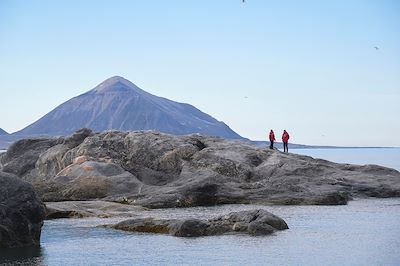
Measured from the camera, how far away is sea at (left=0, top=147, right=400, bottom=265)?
31250 millimetres

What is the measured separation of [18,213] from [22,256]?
2669 mm

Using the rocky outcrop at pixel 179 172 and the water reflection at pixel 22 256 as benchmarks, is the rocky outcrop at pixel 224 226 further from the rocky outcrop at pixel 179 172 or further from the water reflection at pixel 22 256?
the rocky outcrop at pixel 179 172

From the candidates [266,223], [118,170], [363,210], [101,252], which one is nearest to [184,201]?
[118,170]

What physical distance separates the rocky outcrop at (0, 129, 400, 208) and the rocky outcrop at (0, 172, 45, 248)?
21.8m

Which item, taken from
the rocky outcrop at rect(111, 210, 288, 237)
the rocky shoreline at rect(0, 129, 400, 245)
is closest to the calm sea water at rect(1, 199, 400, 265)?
the rocky outcrop at rect(111, 210, 288, 237)

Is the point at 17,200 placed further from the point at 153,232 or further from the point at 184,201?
the point at 184,201

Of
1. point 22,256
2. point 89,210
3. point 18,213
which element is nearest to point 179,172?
point 89,210

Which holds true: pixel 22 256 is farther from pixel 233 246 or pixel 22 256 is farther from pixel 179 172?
pixel 179 172

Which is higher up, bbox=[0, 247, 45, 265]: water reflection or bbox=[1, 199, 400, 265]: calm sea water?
bbox=[1, 199, 400, 265]: calm sea water

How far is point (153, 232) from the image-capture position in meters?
41.2

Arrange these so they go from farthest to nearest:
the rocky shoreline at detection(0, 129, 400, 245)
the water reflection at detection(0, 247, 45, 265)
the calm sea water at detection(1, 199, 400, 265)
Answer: the rocky shoreline at detection(0, 129, 400, 245) → the water reflection at detection(0, 247, 45, 265) → the calm sea water at detection(1, 199, 400, 265)

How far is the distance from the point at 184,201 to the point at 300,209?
10729mm

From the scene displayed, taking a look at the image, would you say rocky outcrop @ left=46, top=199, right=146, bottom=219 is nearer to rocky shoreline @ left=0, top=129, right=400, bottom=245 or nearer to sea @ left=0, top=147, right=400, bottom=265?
rocky shoreline @ left=0, top=129, right=400, bottom=245

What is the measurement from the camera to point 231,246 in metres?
34.5
